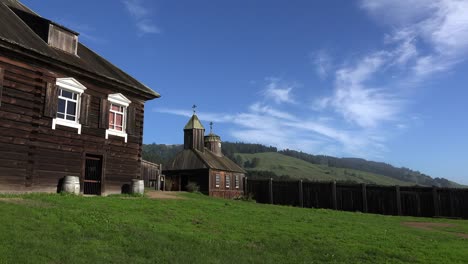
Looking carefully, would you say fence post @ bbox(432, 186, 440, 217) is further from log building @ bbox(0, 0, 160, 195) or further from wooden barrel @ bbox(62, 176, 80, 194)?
wooden barrel @ bbox(62, 176, 80, 194)

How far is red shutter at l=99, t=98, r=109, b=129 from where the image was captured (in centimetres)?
2048

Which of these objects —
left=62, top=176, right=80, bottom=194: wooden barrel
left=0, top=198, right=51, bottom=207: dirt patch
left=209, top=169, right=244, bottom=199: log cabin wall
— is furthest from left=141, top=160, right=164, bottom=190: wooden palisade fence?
left=0, top=198, right=51, bottom=207: dirt patch

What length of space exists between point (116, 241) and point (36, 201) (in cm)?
576

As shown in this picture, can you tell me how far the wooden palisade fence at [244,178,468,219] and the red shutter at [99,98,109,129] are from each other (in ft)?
62.7

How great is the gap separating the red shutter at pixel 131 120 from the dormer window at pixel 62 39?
158 inches

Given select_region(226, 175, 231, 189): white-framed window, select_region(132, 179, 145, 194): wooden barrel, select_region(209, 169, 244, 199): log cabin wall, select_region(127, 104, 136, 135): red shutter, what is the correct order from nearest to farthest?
select_region(132, 179, 145, 194): wooden barrel < select_region(127, 104, 136, 135): red shutter < select_region(209, 169, 244, 199): log cabin wall < select_region(226, 175, 231, 189): white-framed window

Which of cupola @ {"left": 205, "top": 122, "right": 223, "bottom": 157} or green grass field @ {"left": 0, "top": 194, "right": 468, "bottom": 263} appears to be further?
cupola @ {"left": 205, "top": 122, "right": 223, "bottom": 157}

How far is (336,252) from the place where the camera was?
11.3m

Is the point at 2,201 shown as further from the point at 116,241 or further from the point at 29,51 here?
the point at 29,51

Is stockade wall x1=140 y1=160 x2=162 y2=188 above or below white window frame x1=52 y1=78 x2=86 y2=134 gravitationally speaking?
below

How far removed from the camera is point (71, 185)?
18.1 meters

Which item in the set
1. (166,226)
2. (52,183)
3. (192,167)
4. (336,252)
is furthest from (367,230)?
(192,167)

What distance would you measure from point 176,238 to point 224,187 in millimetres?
33001

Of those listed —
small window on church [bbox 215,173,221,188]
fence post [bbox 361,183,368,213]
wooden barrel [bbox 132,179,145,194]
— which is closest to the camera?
wooden barrel [bbox 132,179,145,194]
